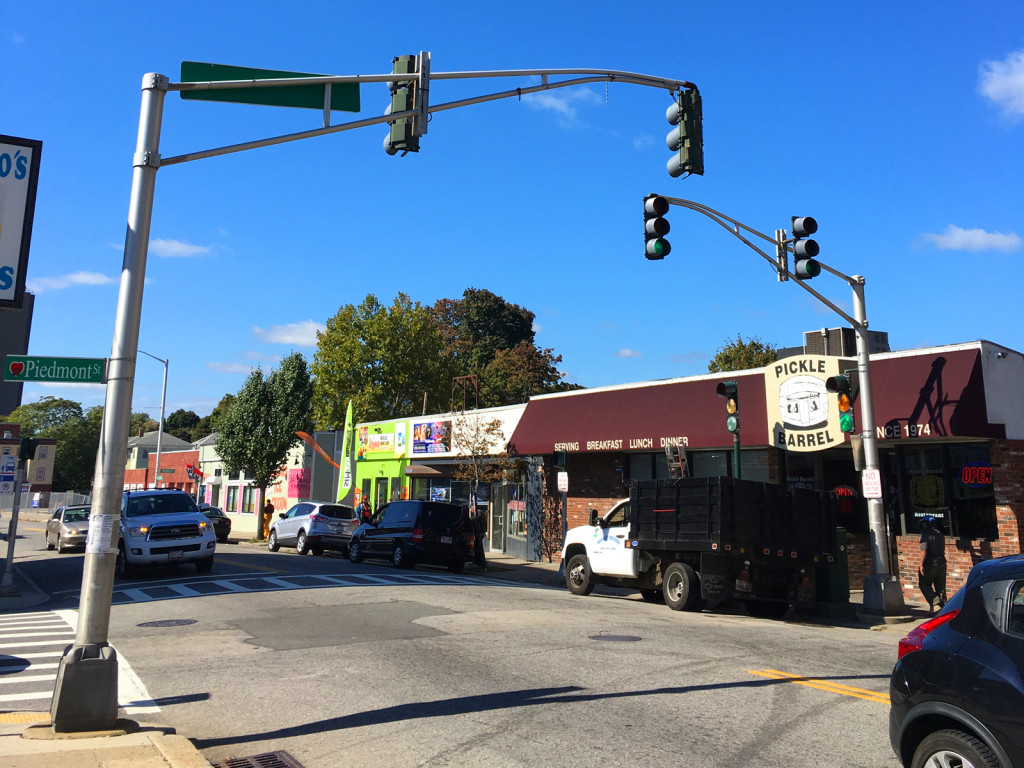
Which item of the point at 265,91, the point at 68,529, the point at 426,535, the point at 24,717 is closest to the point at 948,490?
the point at 426,535

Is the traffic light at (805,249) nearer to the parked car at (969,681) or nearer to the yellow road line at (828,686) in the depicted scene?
the yellow road line at (828,686)

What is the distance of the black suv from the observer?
891 inches

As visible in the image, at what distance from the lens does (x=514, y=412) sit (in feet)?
96.3

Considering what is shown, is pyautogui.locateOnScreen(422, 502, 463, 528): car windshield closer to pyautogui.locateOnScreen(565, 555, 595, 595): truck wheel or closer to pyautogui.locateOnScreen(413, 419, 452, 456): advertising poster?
pyautogui.locateOnScreen(565, 555, 595, 595): truck wheel

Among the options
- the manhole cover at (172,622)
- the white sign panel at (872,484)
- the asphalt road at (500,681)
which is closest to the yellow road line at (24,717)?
the asphalt road at (500,681)

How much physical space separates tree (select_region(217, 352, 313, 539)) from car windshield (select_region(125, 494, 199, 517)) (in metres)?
22.7

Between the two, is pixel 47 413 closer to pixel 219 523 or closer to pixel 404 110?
pixel 219 523

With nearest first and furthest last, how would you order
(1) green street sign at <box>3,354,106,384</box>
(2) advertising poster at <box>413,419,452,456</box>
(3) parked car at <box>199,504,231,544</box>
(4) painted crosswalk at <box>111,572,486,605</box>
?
1. (1) green street sign at <box>3,354,106,384</box>
2. (4) painted crosswalk at <box>111,572,486,605</box>
3. (2) advertising poster at <box>413,419,452,456</box>
4. (3) parked car at <box>199,504,231,544</box>

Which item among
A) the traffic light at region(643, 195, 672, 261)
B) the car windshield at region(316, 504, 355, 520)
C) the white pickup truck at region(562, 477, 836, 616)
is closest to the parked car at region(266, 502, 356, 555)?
the car windshield at region(316, 504, 355, 520)

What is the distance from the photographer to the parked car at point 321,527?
92.7 feet

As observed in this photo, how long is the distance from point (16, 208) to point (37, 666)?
577 cm

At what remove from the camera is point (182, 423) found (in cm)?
13012

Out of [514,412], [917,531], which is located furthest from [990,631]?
[514,412]

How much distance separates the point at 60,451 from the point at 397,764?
3819 inches
